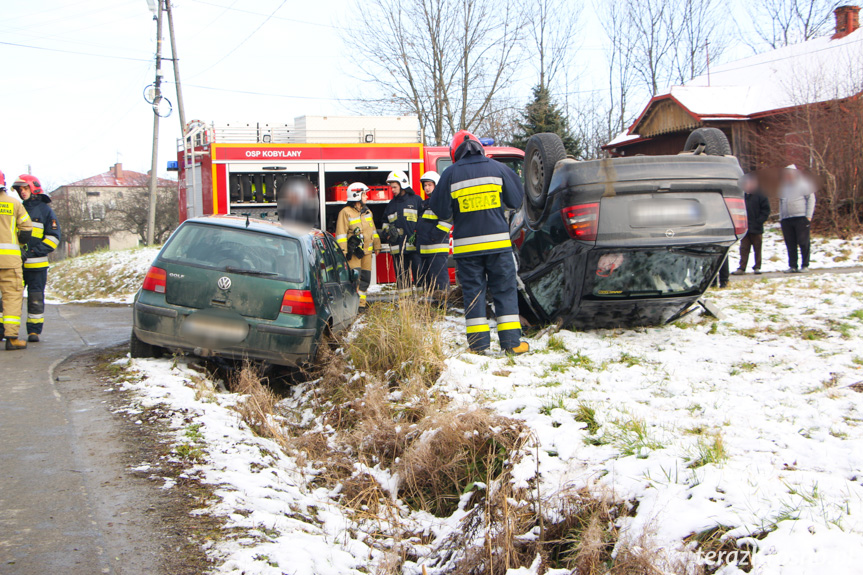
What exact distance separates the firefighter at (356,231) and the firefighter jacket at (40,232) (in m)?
3.65

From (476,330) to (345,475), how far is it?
1.91 meters

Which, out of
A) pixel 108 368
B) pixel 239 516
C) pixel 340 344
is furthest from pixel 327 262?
pixel 239 516

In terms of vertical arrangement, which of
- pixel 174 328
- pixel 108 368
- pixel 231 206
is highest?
pixel 231 206

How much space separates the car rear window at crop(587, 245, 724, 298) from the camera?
17.4 feet

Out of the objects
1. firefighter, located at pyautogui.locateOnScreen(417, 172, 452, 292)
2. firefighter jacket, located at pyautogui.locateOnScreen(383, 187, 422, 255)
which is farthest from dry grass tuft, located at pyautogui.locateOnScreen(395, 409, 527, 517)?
firefighter jacket, located at pyautogui.locateOnScreen(383, 187, 422, 255)

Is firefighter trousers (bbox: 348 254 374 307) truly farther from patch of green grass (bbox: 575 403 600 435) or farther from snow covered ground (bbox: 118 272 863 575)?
patch of green grass (bbox: 575 403 600 435)

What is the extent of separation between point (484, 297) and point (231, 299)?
2068 millimetres

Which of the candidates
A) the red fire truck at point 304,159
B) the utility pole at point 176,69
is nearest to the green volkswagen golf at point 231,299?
the red fire truck at point 304,159

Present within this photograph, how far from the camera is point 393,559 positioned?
117 inches

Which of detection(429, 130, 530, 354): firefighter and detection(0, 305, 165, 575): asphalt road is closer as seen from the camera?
detection(0, 305, 165, 575): asphalt road

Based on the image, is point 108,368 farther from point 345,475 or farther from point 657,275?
point 657,275

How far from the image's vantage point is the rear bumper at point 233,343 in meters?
5.42

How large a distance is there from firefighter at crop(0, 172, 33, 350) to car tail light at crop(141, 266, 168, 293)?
2.45m

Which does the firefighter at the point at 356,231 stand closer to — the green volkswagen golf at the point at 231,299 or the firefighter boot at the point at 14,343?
the green volkswagen golf at the point at 231,299
